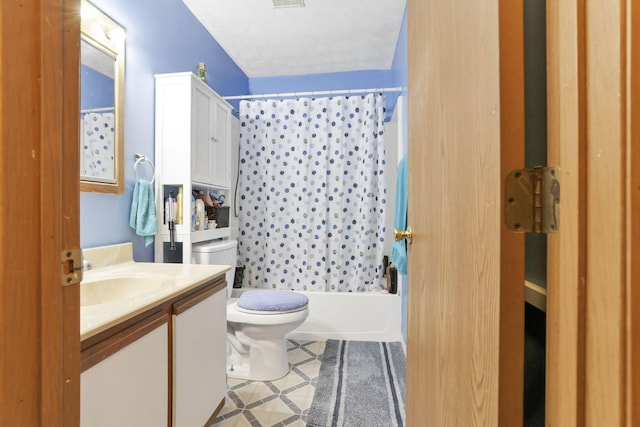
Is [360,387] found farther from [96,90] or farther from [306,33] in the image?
[306,33]

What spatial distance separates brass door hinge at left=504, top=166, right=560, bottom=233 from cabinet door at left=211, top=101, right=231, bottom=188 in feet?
6.63

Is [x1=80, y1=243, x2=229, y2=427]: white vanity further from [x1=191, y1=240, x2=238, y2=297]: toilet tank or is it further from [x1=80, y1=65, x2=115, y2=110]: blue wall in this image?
[x1=80, y1=65, x2=115, y2=110]: blue wall

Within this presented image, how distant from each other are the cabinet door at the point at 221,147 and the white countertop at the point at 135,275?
883 mm

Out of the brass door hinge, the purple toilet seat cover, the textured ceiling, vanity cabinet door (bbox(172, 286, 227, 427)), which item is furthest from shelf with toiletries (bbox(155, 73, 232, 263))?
the brass door hinge

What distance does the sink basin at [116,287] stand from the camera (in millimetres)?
1175

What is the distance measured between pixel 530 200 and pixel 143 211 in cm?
174

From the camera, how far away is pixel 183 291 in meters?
Result: 1.13

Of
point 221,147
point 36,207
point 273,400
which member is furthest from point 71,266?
point 221,147

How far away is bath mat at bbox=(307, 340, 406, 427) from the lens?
60.0 inches

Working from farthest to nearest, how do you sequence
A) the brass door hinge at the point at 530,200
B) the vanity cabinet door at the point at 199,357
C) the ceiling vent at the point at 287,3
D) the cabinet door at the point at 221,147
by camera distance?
the cabinet door at the point at 221,147, the ceiling vent at the point at 287,3, the vanity cabinet door at the point at 199,357, the brass door hinge at the point at 530,200

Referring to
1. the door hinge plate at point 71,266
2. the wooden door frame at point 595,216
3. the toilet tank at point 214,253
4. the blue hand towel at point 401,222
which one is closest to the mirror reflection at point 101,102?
the toilet tank at point 214,253

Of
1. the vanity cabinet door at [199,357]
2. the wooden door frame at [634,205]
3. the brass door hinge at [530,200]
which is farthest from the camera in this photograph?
the vanity cabinet door at [199,357]

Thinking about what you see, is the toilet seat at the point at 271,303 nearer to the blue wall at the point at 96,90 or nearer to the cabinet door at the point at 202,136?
the cabinet door at the point at 202,136

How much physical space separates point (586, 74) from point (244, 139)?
2.72 m
